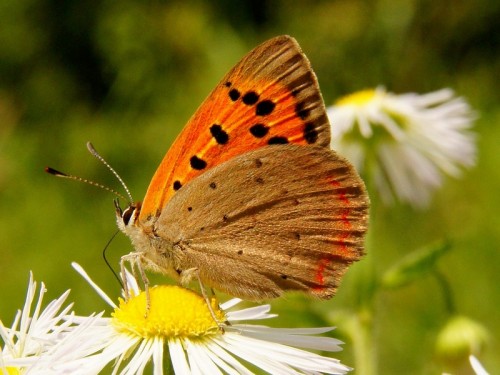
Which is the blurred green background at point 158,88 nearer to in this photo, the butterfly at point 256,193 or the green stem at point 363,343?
the green stem at point 363,343

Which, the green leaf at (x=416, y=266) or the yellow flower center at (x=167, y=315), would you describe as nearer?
the yellow flower center at (x=167, y=315)

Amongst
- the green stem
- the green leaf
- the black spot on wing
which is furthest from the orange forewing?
the green stem

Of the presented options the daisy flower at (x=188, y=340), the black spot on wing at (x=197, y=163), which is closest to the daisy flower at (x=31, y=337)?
the daisy flower at (x=188, y=340)

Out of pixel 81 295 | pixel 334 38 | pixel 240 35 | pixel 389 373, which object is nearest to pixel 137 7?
pixel 240 35

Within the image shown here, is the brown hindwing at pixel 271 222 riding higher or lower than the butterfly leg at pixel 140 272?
higher

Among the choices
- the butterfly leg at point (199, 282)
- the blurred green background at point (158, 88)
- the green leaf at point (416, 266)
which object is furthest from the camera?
the blurred green background at point (158, 88)

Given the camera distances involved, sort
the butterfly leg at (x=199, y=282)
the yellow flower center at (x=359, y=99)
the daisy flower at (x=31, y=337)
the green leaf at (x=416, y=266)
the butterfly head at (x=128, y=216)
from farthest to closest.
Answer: the yellow flower center at (x=359, y=99), the green leaf at (x=416, y=266), the butterfly head at (x=128, y=216), the butterfly leg at (x=199, y=282), the daisy flower at (x=31, y=337)

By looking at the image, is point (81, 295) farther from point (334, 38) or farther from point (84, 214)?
point (334, 38)

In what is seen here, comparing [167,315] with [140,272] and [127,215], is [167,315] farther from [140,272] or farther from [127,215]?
[127,215]
